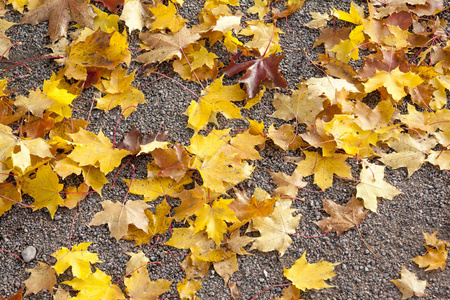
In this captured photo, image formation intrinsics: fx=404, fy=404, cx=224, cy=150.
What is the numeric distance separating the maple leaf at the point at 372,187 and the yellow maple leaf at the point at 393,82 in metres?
0.44

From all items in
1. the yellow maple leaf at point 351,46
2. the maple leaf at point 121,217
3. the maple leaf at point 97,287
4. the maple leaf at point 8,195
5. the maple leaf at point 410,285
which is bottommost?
the maple leaf at point 410,285

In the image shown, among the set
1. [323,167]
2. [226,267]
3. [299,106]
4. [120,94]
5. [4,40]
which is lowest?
[226,267]

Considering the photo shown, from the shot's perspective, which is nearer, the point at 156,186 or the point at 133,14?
the point at 156,186

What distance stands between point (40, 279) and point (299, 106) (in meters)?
1.66

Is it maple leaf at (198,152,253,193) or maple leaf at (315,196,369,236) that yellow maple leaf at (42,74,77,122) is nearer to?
maple leaf at (198,152,253,193)

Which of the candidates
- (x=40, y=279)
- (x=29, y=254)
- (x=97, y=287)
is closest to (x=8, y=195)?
(x=29, y=254)

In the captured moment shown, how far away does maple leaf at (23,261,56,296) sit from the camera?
78.1 inches

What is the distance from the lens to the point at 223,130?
227cm

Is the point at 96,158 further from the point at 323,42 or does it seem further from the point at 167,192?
the point at 323,42

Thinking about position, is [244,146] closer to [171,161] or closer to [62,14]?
[171,161]

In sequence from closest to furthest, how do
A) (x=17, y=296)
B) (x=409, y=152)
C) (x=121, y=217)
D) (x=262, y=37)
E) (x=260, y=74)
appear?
(x=17, y=296) < (x=121, y=217) < (x=409, y=152) < (x=260, y=74) < (x=262, y=37)

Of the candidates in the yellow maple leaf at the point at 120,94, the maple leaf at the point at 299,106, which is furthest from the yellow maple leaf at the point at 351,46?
A: the yellow maple leaf at the point at 120,94

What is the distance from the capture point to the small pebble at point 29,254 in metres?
2.05

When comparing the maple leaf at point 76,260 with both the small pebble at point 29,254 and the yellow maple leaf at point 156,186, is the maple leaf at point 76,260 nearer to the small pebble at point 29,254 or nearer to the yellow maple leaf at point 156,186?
the small pebble at point 29,254
